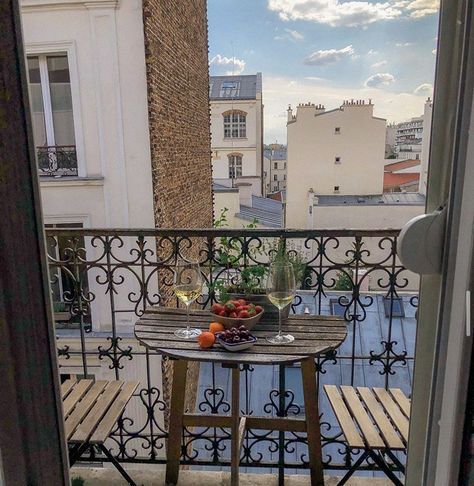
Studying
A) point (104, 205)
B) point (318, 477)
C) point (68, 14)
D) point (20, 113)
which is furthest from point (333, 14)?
point (20, 113)

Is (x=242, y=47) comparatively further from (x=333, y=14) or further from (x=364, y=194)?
(x=364, y=194)

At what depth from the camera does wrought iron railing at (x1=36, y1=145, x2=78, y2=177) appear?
554 cm

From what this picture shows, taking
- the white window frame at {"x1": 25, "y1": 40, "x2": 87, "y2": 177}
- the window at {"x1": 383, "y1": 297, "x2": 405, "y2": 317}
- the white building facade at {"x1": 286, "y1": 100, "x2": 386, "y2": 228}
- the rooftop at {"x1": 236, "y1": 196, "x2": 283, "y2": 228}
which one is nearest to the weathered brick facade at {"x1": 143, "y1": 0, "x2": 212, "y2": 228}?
the white window frame at {"x1": 25, "y1": 40, "x2": 87, "y2": 177}

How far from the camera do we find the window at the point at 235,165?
19031 mm

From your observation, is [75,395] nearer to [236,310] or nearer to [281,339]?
[236,310]

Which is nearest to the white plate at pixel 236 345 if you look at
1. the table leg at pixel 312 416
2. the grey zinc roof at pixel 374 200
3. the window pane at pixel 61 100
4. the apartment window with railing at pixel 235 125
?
the table leg at pixel 312 416

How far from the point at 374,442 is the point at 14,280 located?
4.79 ft

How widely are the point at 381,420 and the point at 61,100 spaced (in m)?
5.28

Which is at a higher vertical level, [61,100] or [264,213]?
[61,100]

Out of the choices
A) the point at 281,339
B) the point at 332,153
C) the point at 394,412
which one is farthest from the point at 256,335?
the point at 332,153

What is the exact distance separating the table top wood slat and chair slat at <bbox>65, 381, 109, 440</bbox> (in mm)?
417

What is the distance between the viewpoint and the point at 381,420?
1.71 meters

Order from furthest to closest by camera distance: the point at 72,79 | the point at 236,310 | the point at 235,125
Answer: the point at 235,125 < the point at 72,79 < the point at 236,310

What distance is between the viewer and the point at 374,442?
1604 millimetres
